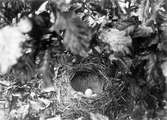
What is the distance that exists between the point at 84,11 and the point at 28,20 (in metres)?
0.28

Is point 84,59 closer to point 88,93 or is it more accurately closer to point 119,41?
point 88,93

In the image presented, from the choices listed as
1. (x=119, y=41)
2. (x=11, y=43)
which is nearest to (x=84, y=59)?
(x=119, y=41)

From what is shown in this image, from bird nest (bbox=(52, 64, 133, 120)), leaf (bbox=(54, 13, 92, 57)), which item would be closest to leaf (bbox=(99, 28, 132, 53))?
leaf (bbox=(54, 13, 92, 57))

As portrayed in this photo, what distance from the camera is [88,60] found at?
1.37 m

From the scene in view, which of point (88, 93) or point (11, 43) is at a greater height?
point (11, 43)

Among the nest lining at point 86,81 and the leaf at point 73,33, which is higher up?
the leaf at point 73,33

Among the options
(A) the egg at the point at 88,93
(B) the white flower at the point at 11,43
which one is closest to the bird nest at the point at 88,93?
(A) the egg at the point at 88,93

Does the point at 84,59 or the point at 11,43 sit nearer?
the point at 11,43

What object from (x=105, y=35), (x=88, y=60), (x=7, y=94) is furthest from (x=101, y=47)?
(x=7, y=94)

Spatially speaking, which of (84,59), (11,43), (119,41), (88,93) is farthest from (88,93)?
(11,43)

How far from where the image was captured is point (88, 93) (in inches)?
52.5

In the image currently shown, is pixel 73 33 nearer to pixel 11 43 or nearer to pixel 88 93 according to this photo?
pixel 11 43

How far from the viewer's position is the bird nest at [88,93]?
52.1 inches

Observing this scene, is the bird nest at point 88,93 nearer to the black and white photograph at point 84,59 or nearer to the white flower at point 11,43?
the black and white photograph at point 84,59
